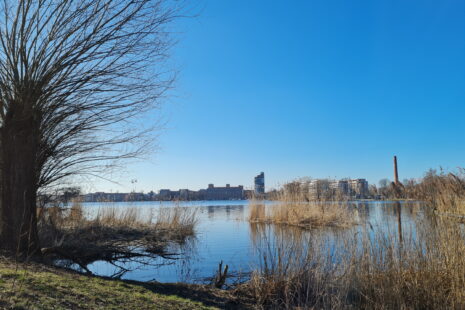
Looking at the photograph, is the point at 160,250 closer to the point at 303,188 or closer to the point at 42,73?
the point at 42,73

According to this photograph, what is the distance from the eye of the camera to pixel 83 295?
2.82 m

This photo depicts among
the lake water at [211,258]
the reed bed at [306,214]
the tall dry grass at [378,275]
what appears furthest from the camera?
the reed bed at [306,214]

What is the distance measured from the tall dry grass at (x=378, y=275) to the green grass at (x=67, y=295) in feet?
4.04

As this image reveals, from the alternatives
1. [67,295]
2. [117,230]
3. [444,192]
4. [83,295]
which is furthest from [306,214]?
[67,295]

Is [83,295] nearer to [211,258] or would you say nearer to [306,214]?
[211,258]

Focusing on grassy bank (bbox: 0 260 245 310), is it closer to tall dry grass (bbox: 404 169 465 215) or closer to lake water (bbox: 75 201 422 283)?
lake water (bbox: 75 201 422 283)

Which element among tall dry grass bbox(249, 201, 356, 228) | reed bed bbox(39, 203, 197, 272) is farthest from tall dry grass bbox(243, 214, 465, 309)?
tall dry grass bbox(249, 201, 356, 228)

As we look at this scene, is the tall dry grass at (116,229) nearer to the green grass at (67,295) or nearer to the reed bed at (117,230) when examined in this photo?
the reed bed at (117,230)

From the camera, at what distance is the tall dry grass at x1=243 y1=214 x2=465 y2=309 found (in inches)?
143

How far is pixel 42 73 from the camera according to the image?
453cm

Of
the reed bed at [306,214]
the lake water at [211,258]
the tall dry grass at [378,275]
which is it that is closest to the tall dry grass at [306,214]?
the reed bed at [306,214]

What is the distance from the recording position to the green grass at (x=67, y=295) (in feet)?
7.79

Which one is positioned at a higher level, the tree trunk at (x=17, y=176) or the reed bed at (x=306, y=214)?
the tree trunk at (x=17, y=176)

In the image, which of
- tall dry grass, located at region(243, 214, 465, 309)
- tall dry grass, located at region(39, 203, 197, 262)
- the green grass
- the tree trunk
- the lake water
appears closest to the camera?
the green grass
